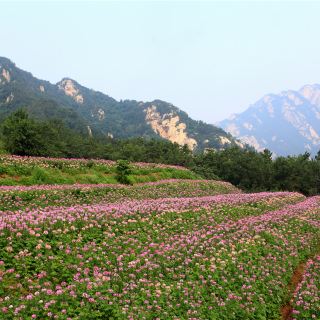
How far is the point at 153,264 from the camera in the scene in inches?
415

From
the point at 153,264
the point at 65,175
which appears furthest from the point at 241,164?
the point at 153,264

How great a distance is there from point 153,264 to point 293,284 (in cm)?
515

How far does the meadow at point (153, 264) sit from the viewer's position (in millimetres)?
8359

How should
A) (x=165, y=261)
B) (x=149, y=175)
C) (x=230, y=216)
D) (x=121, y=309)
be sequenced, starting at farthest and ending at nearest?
1. (x=149, y=175)
2. (x=230, y=216)
3. (x=165, y=261)
4. (x=121, y=309)

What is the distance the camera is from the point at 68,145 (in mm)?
72750

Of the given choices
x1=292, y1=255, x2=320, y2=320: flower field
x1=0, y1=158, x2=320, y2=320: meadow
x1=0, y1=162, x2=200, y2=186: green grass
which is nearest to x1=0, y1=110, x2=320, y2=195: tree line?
x1=0, y1=162, x2=200, y2=186: green grass

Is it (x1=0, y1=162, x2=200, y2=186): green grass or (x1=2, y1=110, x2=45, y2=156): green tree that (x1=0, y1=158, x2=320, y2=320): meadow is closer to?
(x1=0, y1=162, x2=200, y2=186): green grass

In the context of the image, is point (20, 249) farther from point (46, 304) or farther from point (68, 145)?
point (68, 145)

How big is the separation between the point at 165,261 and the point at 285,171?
2600 inches

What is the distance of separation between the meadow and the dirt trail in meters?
0.06

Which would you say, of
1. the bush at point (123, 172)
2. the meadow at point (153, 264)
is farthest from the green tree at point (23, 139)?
the meadow at point (153, 264)

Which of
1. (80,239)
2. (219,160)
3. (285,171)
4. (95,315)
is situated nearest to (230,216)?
(80,239)

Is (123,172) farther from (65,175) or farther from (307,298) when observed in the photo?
(307,298)

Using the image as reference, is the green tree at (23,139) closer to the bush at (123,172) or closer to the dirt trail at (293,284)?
the bush at (123,172)
